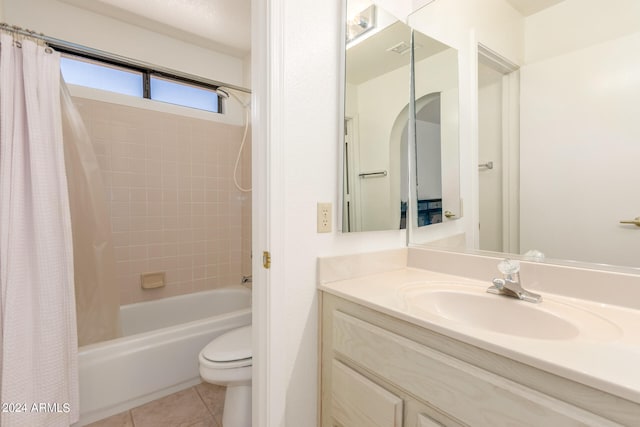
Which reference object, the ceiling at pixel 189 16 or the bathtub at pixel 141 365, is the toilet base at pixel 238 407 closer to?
the bathtub at pixel 141 365

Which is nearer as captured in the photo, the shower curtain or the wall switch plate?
the wall switch plate

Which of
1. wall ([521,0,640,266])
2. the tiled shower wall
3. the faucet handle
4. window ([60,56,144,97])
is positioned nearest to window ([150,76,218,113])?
window ([60,56,144,97])

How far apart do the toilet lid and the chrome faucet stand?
3.64 feet

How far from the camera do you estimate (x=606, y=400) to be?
46 centimetres

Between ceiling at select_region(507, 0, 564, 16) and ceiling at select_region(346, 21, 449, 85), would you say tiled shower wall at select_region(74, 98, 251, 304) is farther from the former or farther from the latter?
ceiling at select_region(507, 0, 564, 16)

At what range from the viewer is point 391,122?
129cm

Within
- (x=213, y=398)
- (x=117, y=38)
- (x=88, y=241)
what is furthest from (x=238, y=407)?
(x=117, y=38)

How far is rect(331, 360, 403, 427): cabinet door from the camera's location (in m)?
0.76

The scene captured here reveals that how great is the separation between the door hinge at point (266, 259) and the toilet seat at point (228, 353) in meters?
0.65

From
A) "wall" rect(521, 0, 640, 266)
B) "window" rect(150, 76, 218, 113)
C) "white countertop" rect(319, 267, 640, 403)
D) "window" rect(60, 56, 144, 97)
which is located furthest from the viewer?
"window" rect(150, 76, 218, 113)

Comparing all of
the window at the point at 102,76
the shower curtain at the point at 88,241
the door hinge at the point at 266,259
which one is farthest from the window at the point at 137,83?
the door hinge at the point at 266,259

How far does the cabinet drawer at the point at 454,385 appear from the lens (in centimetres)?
51

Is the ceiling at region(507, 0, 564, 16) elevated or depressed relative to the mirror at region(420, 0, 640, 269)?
elevated

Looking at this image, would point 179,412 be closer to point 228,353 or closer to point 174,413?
point 174,413
